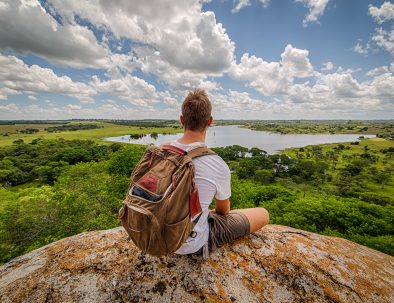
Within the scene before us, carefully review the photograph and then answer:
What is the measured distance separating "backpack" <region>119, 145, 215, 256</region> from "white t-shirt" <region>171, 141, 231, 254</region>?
0.61 ft

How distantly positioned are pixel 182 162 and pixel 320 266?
2833 mm

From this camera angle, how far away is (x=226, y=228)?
342 cm

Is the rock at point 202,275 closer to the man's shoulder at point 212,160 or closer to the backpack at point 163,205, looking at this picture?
the backpack at point 163,205

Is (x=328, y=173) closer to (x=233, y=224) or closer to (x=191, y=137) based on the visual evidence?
(x=233, y=224)

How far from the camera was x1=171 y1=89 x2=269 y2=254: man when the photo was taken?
2771 mm

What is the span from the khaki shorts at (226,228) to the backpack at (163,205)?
760 millimetres

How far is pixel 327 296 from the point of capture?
2900 millimetres

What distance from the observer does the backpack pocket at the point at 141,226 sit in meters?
2.40

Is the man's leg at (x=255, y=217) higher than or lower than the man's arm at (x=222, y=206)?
lower

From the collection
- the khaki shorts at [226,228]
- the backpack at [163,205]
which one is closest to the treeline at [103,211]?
the khaki shorts at [226,228]

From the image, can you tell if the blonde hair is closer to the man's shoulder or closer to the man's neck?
the man's neck

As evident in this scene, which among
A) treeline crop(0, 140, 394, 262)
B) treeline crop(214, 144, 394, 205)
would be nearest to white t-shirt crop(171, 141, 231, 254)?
treeline crop(0, 140, 394, 262)

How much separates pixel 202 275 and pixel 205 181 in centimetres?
141

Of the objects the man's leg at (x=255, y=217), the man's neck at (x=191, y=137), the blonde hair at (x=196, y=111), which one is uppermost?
the blonde hair at (x=196, y=111)
